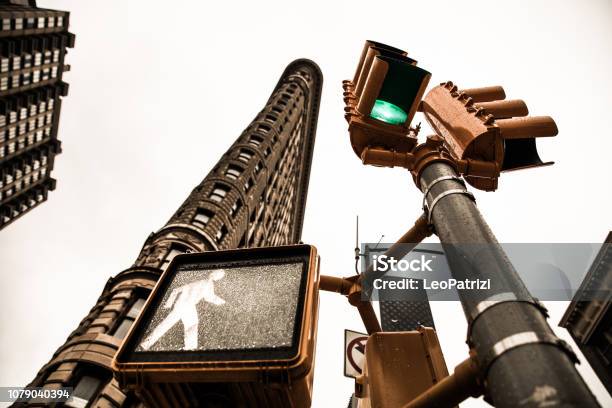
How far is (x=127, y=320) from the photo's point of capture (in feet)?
63.6

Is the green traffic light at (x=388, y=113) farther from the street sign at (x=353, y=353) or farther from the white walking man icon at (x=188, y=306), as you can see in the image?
the street sign at (x=353, y=353)

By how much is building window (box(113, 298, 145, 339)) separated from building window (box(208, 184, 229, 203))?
11.7 meters

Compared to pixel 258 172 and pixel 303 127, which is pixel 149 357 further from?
pixel 303 127

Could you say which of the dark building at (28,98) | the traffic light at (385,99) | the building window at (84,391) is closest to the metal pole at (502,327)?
the traffic light at (385,99)

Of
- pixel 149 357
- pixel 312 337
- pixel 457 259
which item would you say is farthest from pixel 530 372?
pixel 149 357

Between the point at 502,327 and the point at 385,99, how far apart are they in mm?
1916

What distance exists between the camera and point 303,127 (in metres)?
69.4

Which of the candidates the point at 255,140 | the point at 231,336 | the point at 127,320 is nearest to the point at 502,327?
the point at 231,336

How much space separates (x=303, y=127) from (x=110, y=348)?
2244 inches

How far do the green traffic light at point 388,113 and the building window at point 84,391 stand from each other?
18.5m

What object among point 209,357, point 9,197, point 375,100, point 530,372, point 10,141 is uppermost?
point 10,141

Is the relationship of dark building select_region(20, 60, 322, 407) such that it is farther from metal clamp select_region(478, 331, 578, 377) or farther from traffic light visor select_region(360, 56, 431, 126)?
traffic light visor select_region(360, 56, 431, 126)

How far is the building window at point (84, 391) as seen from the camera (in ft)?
50.6

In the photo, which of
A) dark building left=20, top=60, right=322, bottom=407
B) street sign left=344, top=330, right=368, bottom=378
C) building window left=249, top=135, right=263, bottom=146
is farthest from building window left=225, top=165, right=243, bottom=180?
street sign left=344, top=330, right=368, bottom=378
